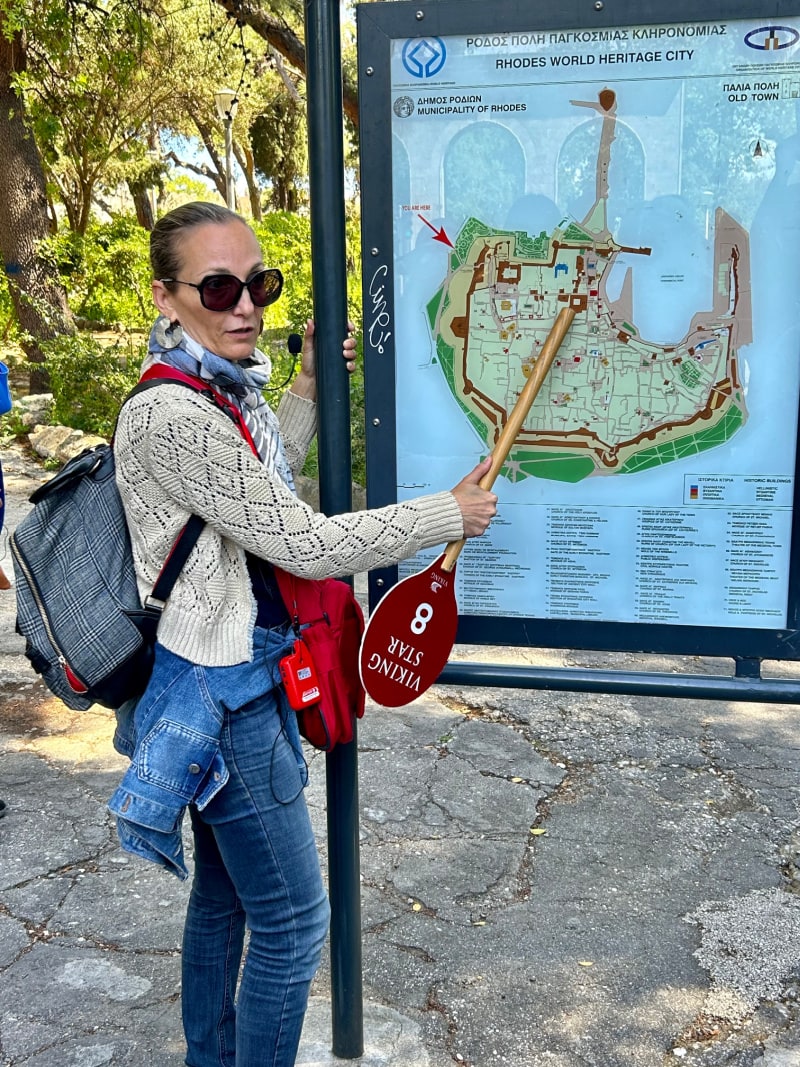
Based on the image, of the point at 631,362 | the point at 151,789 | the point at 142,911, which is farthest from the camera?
the point at 142,911

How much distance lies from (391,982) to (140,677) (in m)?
1.28

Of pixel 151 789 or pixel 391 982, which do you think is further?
pixel 391 982

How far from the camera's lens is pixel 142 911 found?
303cm

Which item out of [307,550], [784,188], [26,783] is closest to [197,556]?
[307,550]

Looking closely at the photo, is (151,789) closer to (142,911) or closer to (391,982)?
(391,982)

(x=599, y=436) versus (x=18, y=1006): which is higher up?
(x=599, y=436)

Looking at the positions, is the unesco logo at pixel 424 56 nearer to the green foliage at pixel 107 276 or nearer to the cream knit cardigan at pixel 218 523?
the cream knit cardigan at pixel 218 523

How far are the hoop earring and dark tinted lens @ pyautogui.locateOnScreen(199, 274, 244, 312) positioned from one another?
0.24ft

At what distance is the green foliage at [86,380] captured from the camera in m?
10.1

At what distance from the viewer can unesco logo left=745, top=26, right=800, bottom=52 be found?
1940mm

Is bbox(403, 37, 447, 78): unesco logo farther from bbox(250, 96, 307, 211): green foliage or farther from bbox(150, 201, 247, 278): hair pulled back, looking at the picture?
bbox(250, 96, 307, 211): green foliage

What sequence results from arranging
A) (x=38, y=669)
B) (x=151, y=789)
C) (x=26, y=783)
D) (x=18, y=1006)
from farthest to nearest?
(x=26, y=783)
(x=18, y=1006)
(x=38, y=669)
(x=151, y=789)

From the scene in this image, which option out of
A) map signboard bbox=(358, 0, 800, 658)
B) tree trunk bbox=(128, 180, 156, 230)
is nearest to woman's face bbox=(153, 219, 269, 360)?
map signboard bbox=(358, 0, 800, 658)

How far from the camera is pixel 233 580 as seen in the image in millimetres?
1896
